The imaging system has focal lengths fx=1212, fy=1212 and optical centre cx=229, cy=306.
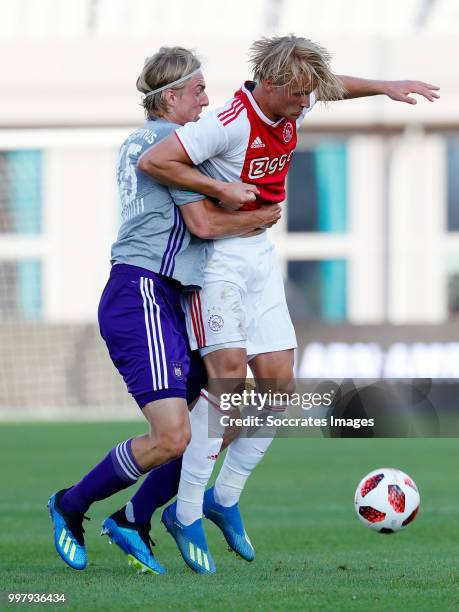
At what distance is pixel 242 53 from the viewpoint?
1828cm

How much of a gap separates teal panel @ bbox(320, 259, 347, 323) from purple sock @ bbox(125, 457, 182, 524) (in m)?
15.1

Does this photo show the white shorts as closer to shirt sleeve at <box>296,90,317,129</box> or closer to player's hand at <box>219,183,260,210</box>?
player's hand at <box>219,183,260,210</box>

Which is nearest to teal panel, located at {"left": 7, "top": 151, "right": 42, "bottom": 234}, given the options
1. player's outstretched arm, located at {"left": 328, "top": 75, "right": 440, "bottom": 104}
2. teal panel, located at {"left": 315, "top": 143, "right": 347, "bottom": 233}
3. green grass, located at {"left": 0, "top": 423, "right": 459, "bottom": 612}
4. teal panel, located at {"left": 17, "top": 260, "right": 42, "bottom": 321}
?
teal panel, located at {"left": 17, "top": 260, "right": 42, "bottom": 321}

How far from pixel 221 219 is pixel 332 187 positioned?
1564 centimetres

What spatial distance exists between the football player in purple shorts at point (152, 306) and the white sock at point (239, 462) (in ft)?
0.84

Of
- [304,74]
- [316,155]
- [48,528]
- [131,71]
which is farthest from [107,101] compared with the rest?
[304,74]

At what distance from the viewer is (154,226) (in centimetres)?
426

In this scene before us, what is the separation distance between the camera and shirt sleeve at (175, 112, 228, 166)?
4.17m

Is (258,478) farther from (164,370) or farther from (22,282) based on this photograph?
(22,282)

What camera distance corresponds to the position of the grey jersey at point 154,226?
4246 mm

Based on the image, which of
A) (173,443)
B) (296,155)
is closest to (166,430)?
(173,443)

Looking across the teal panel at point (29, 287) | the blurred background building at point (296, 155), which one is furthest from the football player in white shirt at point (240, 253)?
the teal panel at point (29, 287)

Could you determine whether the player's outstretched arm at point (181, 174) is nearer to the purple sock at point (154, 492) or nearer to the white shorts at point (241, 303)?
the white shorts at point (241, 303)

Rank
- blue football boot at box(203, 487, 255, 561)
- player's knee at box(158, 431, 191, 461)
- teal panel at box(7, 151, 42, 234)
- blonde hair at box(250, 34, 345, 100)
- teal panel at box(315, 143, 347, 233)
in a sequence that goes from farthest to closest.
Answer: teal panel at box(315, 143, 347, 233), teal panel at box(7, 151, 42, 234), blue football boot at box(203, 487, 255, 561), blonde hair at box(250, 34, 345, 100), player's knee at box(158, 431, 191, 461)
